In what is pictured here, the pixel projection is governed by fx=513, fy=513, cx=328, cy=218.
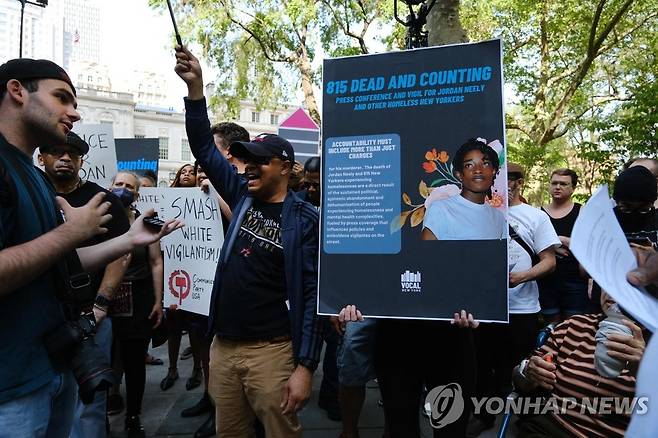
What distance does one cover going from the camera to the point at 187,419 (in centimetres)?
421

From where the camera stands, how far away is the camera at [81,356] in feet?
5.72

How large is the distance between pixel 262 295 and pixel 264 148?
73 cm

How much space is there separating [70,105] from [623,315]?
2136mm

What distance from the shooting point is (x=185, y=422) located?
4148 mm

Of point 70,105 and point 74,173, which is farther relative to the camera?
point 74,173

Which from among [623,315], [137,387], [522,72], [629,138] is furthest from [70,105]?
[522,72]

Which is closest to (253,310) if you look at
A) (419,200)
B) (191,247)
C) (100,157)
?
(419,200)

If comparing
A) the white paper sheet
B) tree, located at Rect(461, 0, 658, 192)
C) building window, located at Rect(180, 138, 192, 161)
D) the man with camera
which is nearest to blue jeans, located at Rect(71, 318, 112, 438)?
the man with camera

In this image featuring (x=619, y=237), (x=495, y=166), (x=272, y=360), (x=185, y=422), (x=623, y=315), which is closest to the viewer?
(x=619, y=237)

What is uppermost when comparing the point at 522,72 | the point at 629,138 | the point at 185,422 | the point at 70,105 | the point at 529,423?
the point at 522,72

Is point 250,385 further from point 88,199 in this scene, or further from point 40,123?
point 88,199

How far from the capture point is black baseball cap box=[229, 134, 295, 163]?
2.53 m

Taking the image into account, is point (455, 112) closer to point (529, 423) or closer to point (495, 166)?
point (495, 166)

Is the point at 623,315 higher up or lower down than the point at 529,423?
higher up
